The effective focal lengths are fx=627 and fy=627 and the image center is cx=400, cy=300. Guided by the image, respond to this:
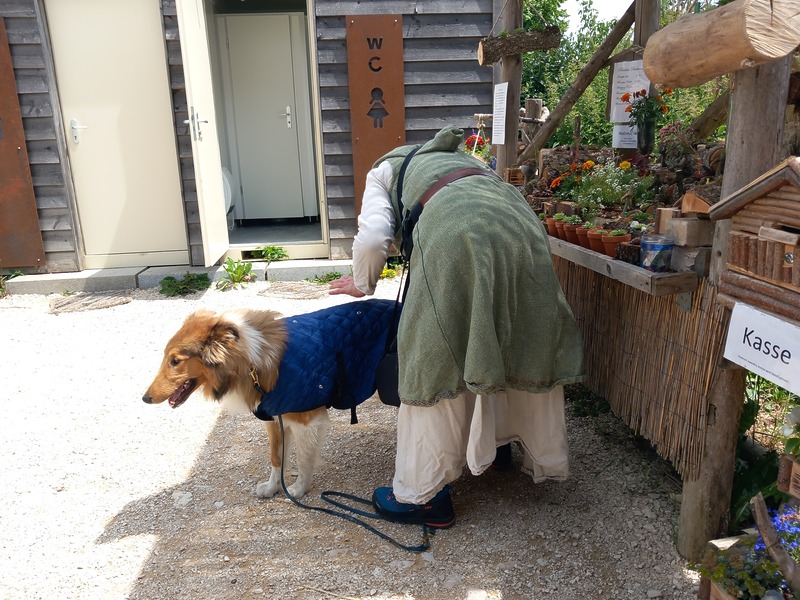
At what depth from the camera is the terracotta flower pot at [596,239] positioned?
2.63 m

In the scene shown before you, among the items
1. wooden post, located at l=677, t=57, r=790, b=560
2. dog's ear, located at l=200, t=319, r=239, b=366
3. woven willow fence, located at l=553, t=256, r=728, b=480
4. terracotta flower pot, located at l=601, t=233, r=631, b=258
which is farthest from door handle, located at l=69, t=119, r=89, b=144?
wooden post, located at l=677, t=57, r=790, b=560

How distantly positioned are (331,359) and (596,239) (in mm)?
1254

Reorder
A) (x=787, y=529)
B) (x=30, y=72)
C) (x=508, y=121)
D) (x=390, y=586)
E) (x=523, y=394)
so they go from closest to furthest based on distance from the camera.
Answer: (x=787, y=529)
(x=390, y=586)
(x=523, y=394)
(x=508, y=121)
(x=30, y=72)

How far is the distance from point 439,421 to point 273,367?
0.74 metres

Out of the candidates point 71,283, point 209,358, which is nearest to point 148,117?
point 71,283

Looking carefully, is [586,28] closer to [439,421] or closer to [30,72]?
[30,72]

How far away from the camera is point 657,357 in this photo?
95.9 inches

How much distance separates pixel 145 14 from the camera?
619 centimetres

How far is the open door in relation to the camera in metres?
5.43

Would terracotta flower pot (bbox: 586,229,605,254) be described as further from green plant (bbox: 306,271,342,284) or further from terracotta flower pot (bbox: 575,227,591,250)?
green plant (bbox: 306,271,342,284)

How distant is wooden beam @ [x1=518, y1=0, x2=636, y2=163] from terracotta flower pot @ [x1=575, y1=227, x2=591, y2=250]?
5.93 ft

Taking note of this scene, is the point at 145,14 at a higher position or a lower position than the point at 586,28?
lower

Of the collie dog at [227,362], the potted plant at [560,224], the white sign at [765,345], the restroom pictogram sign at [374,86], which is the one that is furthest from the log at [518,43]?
the white sign at [765,345]

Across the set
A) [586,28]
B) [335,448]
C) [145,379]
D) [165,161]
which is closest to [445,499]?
[335,448]
